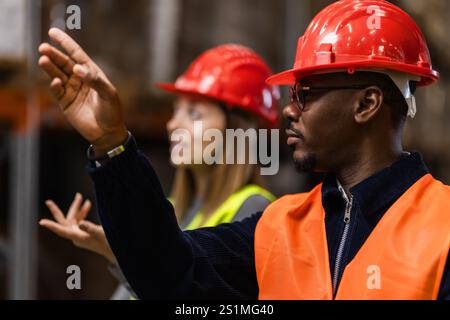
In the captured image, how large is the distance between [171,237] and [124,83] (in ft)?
20.8

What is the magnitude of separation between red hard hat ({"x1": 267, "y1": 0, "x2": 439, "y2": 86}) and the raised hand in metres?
0.62

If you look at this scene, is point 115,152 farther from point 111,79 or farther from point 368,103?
point 111,79

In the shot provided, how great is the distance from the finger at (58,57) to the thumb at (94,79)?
3.5 inches

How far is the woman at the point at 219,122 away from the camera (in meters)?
4.00

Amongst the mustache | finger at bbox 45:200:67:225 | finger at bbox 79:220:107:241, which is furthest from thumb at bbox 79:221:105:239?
the mustache

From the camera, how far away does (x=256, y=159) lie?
4.15 metres

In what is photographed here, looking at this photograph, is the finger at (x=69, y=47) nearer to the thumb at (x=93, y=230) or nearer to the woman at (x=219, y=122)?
the thumb at (x=93, y=230)

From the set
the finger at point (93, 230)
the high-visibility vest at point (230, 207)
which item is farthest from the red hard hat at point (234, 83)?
the finger at point (93, 230)

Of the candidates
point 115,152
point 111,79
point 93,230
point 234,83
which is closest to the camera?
point 115,152

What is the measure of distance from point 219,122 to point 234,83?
0.80ft

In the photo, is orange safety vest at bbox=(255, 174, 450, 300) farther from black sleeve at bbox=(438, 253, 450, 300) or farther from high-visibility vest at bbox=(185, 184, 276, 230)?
high-visibility vest at bbox=(185, 184, 276, 230)

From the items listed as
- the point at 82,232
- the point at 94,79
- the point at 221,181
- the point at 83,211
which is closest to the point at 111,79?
the point at 221,181

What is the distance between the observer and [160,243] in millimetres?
2500

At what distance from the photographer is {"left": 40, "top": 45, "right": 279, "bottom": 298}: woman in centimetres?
400
